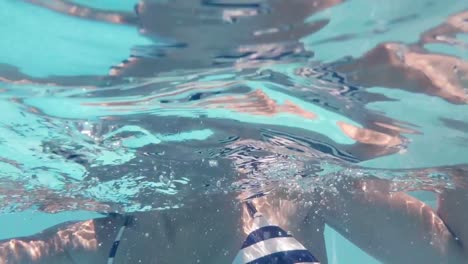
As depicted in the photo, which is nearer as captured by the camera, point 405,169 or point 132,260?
point 132,260

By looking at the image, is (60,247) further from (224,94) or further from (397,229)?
(397,229)

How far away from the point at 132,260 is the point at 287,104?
4.63 meters

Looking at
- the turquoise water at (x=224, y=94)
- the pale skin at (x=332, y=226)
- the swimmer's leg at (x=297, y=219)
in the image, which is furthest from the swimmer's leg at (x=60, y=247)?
the swimmer's leg at (x=297, y=219)

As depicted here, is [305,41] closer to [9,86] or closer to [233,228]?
[9,86]

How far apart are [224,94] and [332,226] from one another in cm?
510

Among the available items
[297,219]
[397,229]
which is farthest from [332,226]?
[397,229]

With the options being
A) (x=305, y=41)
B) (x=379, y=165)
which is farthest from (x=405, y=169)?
(x=305, y=41)

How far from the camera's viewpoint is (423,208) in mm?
8617

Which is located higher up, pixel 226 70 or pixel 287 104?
pixel 226 70

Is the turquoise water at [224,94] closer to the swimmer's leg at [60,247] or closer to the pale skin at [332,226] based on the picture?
the pale skin at [332,226]

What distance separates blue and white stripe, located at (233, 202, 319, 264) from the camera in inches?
322

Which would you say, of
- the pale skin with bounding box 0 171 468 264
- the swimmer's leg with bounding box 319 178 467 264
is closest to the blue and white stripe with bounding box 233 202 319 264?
the pale skin with bounding box 0 171 468 264

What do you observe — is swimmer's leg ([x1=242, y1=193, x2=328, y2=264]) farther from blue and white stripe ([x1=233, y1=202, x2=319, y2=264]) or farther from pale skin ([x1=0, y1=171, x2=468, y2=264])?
blue and white stripe ([x1=233, y1=202, x2=319, y2=264])

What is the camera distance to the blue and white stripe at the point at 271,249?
8.18m
